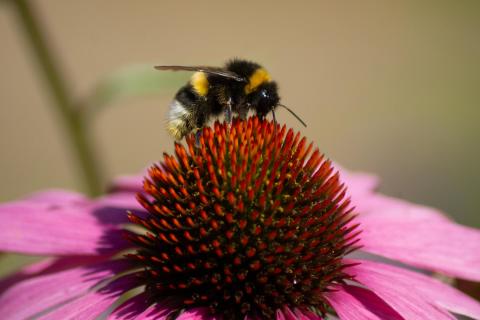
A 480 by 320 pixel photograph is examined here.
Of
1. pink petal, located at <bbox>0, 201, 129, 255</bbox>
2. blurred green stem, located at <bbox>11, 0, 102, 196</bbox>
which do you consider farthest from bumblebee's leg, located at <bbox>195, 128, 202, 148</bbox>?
blurred green stem, located at <bbox>11, 0, 102, 196</bbox>

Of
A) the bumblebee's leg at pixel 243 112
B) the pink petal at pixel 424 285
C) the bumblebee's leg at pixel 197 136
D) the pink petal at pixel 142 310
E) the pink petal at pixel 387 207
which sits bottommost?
the pink petal at pixel 424 285

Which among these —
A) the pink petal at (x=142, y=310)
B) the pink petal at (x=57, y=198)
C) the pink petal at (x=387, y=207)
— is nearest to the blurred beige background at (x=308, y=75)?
the pink petal at (x=387, y=207)

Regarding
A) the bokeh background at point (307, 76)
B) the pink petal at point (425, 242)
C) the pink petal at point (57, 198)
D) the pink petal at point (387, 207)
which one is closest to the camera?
the pink petal at point (425, 242)

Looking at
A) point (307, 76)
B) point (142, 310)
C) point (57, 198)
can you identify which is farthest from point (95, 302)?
point (307, 76)

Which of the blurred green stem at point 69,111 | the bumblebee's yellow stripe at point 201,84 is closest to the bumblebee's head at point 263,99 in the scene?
the bumblebee's yellow stripe at point 201,84

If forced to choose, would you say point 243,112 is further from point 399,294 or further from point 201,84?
point 399,294

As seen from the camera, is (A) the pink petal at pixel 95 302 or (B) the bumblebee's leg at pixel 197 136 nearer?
(A) the pink petal at pixel 95 302

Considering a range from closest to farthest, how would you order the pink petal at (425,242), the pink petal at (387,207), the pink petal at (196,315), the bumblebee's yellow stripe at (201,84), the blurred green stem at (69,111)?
the pink petal at (196,315) → the pink petal at (425,242) → the bumblebee's yellow stripe at (201,84) → the pink petal at (387,207) → the blurred green stem at (69,111)

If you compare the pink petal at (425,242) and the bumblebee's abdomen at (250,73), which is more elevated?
the bumblebee's abdomen at (250,73)

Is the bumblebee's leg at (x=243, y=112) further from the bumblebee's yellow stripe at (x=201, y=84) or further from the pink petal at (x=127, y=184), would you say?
the pink petal at (x=127, y=184)
